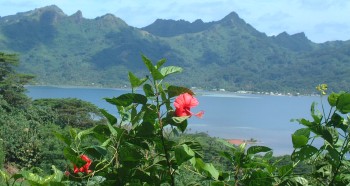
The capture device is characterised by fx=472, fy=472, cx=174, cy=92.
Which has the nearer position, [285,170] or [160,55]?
[285,170]

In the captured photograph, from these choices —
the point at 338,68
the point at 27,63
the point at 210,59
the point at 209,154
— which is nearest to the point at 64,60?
the point at 27,63

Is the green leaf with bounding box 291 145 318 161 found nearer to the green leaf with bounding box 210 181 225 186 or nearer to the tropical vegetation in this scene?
the tropical vegetation

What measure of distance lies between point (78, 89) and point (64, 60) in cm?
1743

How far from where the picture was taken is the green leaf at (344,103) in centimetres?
87

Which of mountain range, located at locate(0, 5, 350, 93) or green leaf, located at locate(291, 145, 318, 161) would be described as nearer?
green leaf, located at locate(291, 145, 318, 161)

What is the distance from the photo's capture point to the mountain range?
10900cm

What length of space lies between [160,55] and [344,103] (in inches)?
5221

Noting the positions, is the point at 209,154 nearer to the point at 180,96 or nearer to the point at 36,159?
the point at 36,159

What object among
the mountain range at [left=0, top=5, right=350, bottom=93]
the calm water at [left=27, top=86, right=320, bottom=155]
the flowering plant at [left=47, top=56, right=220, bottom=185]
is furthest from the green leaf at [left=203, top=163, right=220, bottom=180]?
the mountain range at [left=0, top=5, right=350, bottom=93]

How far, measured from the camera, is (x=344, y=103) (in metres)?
0.88

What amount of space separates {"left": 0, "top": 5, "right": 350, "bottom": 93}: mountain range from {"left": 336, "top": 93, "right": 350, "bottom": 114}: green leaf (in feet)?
311

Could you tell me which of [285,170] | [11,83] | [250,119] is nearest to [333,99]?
[285,170]

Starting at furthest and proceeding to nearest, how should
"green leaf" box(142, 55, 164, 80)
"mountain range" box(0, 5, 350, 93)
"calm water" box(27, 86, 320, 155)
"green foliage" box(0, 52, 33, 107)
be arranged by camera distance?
"mountain range" box(0, 5, 350, 93) → "calm water" box(27, 86, 320, 155) → "green foliage" box(0, 52, 33, 107) → "green leaf" box(142, 55, 164, 80)

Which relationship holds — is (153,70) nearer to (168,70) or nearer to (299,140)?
(168,70)
